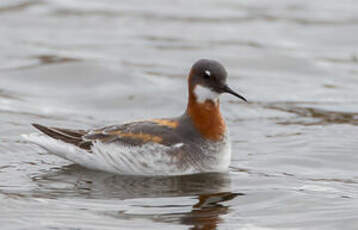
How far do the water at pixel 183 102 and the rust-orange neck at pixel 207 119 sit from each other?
51 cm

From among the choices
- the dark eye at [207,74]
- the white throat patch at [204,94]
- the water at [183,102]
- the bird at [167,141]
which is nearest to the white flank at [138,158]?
the bird at [167,141]

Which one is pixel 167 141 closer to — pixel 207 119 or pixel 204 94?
pixel 207 119

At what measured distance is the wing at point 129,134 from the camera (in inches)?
387

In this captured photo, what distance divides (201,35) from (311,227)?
34.6ft

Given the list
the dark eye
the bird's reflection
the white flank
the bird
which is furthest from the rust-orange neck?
the bird's reflection

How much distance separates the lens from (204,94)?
10.0 meters

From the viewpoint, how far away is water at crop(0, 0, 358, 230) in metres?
8.65

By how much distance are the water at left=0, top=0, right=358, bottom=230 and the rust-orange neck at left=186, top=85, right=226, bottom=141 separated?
51 centimetres

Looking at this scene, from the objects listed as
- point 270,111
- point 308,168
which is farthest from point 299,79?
point 308,168

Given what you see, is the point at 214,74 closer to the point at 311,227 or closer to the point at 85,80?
the point at 311,227

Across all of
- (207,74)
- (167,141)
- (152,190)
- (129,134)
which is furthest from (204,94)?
(152,190)

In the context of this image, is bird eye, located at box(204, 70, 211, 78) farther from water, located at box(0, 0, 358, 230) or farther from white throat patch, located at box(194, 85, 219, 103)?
water, located at box(0, 0, 358, 230)

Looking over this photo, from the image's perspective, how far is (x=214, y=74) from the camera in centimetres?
983

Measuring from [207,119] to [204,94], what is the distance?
30 centimetres
